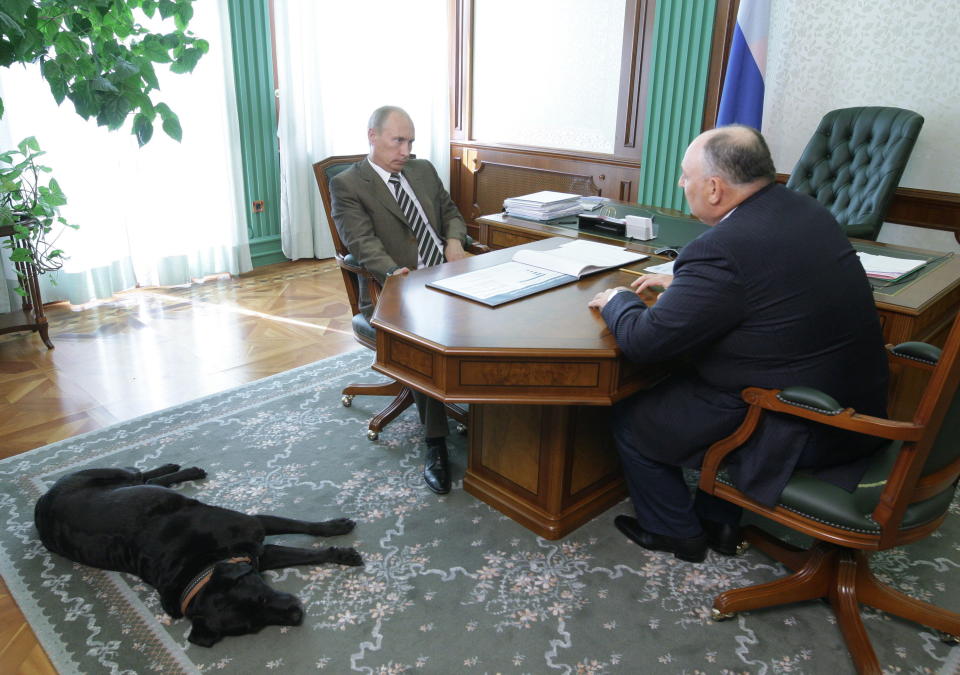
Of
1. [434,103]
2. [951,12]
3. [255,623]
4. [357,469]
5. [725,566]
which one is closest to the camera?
[255,623]

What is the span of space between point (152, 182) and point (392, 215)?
7.71 ft

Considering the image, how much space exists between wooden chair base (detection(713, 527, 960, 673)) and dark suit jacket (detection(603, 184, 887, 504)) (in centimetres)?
28

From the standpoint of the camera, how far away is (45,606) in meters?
1.84

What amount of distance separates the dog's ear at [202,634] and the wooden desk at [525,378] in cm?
75

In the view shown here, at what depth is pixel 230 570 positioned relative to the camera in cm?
173

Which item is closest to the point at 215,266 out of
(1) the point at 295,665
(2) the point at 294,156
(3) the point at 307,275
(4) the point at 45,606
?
(3) the point at 307,275

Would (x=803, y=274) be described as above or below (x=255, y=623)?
above

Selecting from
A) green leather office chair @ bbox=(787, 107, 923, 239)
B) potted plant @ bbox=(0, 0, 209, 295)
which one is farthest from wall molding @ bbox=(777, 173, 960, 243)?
potted plant @ bbox=(0, 0, 209, 295)

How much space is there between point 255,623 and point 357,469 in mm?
801

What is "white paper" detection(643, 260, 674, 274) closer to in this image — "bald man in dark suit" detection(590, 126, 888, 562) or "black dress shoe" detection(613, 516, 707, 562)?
"bald man in dark suit" detection(590, 126, 888, 562)

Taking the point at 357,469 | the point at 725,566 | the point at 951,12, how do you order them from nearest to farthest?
1. the point at 725,566
2. the point at 357,469
3. the point at 951,12

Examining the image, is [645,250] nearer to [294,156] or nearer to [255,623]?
[255,623]

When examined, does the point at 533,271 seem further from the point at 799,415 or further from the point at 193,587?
the point at 193,587

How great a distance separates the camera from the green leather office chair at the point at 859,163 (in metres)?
3.14
